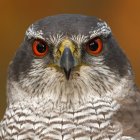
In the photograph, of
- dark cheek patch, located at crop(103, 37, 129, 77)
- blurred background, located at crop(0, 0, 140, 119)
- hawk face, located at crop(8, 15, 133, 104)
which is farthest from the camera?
blurred background, located at crop(0, 0, 140, 119)

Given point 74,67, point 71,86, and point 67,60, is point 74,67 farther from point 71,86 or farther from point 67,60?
point 71,86

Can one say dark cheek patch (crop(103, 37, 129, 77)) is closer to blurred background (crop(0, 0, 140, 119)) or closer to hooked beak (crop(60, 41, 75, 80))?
hooked beak (crop(60, 41, 75, 80))

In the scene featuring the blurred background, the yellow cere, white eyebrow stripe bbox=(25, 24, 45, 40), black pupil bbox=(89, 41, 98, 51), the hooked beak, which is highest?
the blurred background

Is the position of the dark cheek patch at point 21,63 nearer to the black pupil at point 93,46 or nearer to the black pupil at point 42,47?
the black pupil at point 42,47

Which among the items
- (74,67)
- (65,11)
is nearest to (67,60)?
(74,67)

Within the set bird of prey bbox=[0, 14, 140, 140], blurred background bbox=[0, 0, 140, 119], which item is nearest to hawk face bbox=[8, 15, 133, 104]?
bird of prey bbox=[0, 14, 140, 140]

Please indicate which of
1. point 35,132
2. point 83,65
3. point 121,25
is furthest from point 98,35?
point 121,25

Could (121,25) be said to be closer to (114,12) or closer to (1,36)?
(114,12)
